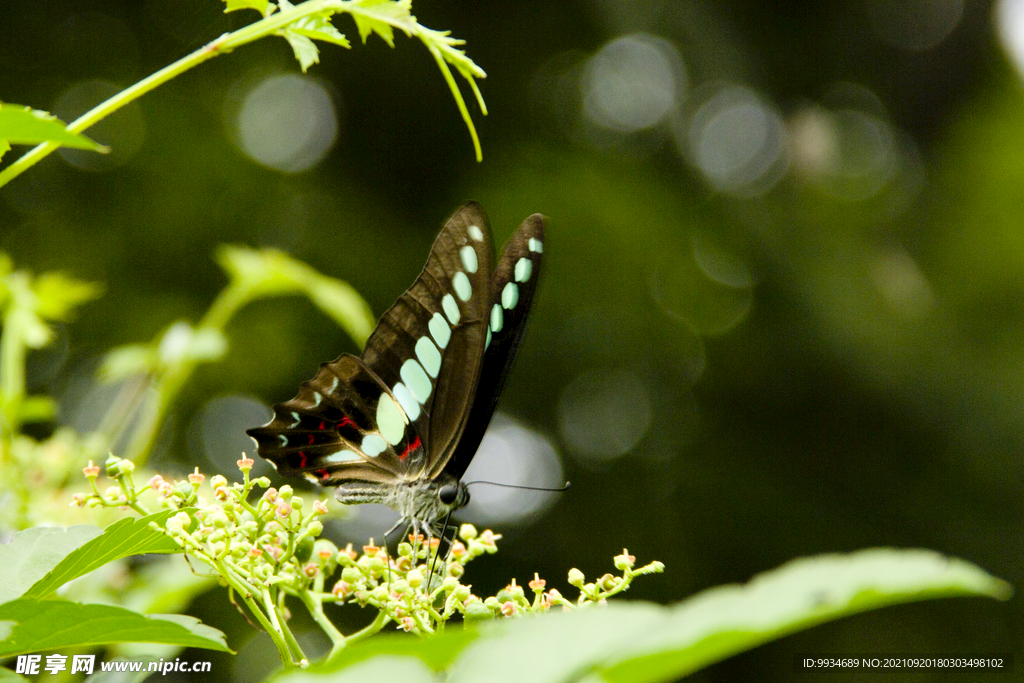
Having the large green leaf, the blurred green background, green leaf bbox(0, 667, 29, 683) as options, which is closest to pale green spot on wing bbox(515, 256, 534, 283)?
green leaf bbox(0, 667, 29, 683)

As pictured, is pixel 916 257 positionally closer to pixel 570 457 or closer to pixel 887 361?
pixel 887 361

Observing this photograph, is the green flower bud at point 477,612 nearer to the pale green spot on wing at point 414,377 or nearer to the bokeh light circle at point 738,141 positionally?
the pale green spot on wing at point 414,377

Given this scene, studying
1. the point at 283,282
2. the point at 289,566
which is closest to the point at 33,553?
the point at 289,566

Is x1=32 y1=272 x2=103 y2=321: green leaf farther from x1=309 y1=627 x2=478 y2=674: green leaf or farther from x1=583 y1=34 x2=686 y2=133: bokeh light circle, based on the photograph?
x1=583 y1=34 x2=686 y2=133: bokeh light circle

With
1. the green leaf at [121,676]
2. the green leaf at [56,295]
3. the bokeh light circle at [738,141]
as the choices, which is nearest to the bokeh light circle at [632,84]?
the bokeh light circle at [738,141]

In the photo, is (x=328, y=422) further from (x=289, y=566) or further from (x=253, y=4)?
(x=253, y=4)
